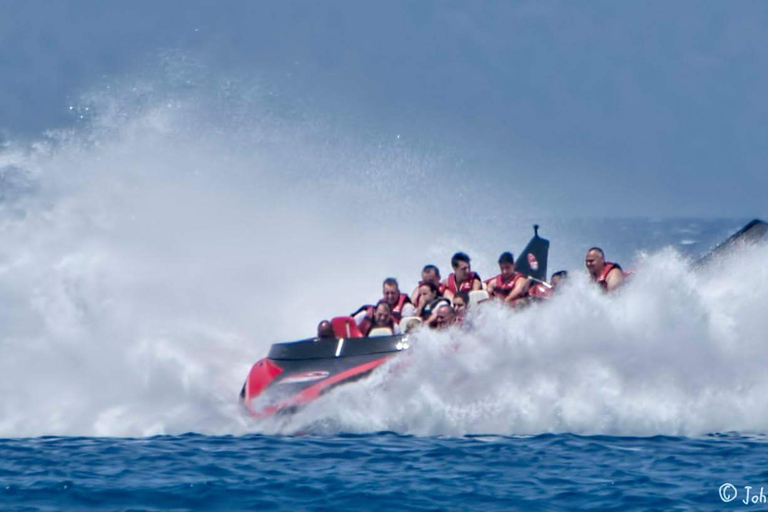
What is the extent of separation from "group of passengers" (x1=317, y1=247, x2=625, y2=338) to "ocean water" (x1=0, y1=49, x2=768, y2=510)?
667 millimetres

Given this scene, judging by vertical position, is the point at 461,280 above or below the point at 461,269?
below

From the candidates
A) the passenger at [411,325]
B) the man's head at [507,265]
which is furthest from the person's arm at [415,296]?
the man's head at [507,265]

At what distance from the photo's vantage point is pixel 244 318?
20375 mm

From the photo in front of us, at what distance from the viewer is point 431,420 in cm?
1351

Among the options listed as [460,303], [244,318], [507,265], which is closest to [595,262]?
[507,265]

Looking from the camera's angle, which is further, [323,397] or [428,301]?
[428,301]

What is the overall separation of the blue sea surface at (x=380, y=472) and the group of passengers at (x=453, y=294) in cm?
237

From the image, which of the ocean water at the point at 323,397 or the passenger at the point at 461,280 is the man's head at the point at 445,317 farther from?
the passenger at the point at 461,280

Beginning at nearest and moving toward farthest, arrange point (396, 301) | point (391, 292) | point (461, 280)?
point (391, 292) < point (396, 301) < point (461, 280)

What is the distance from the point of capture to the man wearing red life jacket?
1580 centimetres

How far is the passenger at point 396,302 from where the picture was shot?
53.3 ft

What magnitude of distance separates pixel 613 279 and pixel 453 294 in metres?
2.45

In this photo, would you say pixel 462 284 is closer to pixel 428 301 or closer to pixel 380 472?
pixel 428 301

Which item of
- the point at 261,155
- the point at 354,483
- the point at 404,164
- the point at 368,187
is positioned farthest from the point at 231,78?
the point at 354,483
